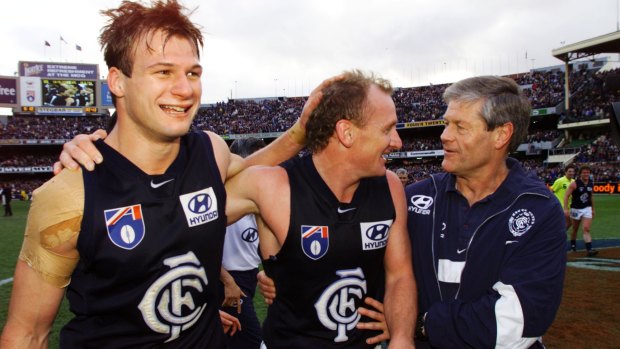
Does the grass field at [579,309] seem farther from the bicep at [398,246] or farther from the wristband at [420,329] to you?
the bicep at [398,246]

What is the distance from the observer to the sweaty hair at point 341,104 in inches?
113

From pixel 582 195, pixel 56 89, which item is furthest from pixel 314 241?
pixel 56 89

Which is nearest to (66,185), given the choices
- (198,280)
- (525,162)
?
(198,280)

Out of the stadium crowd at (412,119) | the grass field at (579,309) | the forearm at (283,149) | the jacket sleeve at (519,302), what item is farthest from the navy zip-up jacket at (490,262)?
the stadium crowd at (412,119)

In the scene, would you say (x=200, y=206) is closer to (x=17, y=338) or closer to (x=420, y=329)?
(x=17, y=338)

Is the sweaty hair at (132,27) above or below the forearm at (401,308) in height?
above

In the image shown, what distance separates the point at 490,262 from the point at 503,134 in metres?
0.83

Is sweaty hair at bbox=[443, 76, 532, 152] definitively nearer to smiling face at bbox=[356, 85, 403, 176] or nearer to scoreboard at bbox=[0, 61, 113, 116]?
smiling face at bbox=[356, 85, 403, 176]

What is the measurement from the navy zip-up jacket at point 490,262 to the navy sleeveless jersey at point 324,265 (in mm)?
324

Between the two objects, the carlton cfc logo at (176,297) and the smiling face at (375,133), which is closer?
the carlton cfc logo at (176,297)

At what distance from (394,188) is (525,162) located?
49.8m

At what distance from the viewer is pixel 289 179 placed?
9.54 feet

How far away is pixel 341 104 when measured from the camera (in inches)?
114

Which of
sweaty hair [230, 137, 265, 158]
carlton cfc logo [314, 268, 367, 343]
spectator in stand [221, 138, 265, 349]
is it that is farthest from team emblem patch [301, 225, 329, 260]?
sweaty hair [230, 137, 265, 158]
